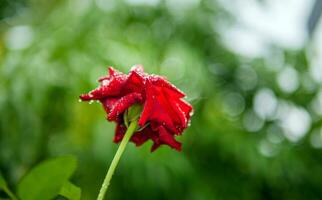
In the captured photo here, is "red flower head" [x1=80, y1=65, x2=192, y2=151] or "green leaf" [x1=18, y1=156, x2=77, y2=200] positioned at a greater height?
"red flower head" [x1=80, y1=65, x2=192, y2=151]

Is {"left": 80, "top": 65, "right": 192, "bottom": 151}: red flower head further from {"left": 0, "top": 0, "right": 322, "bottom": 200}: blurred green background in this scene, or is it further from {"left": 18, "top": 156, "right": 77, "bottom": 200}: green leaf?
{"left": 0, "top": 0, "right": 322, "bottom": 200}: blurred green background

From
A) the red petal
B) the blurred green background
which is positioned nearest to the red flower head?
the red petal

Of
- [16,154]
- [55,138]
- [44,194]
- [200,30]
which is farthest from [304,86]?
[44,194]

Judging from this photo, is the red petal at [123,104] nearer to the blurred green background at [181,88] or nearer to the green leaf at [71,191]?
the green leaf at [71,191]

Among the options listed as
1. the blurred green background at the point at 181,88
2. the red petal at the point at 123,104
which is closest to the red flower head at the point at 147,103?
the red petal at the point at 123,104

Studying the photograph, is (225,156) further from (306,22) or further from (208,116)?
(306,22)

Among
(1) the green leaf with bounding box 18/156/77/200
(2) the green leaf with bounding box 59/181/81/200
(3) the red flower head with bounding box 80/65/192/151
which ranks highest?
(3) the red flower head with bounding box 80/65/192/151
